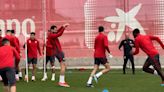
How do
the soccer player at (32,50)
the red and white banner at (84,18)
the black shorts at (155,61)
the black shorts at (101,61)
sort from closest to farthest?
the black shorts at (155,61) → the black shorts at (101,61) → the soccer player at (32,50) → the red and white banner at (84,18)

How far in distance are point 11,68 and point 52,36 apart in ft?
15.6

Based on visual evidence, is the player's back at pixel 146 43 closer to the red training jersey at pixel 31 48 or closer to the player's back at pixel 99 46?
the player's back at pixel 99 46

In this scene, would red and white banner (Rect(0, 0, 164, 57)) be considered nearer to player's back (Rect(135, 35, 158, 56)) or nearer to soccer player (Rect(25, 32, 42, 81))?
soccer player (Rect(25, 32, 42, 81))

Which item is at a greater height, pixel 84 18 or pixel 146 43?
pixel 84 18

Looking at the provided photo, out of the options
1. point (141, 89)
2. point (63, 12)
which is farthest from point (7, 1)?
point (141, 89)

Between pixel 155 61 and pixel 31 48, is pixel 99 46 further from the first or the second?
pixel 31 48

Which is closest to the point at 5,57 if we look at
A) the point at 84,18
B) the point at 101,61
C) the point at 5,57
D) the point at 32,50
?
the point at 5,57

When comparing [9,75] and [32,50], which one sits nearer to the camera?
[9,75]

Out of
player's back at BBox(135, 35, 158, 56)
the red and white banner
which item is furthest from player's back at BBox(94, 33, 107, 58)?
the red and white banner

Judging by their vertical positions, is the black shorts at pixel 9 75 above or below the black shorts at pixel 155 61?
above

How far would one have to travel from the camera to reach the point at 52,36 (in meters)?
16.1

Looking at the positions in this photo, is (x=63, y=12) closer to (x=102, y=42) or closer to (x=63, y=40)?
(x=63, y=40)

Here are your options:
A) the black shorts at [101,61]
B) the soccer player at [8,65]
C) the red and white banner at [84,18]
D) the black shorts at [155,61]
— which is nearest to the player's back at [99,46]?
the black shorts at [101,61]

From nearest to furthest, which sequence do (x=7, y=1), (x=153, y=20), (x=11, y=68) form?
1. (x=11, y=68)
2. (x=153, y=20)
3. (x=7, y=1)
